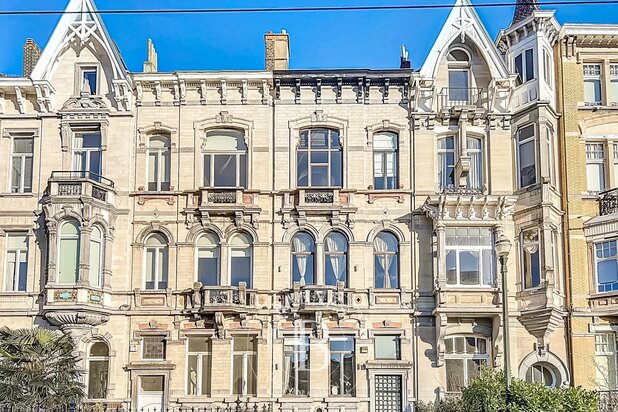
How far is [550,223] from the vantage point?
34312 millimetres

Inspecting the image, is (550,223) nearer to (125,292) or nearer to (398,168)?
(398,168)

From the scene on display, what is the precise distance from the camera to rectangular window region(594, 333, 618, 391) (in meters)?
33.9

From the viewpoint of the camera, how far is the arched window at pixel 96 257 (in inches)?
1366

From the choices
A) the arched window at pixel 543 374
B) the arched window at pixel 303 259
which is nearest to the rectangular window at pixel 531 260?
the arched window at pixel 543 374

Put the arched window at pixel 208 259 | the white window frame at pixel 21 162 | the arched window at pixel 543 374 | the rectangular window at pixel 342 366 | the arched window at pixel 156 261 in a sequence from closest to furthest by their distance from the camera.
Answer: the rectangular window at pixel 342 366
the arched window at pixel 543 374
the arched window at pixel 208 259
the arched window at pixel 156 261
the white window frame at pixel 21 162

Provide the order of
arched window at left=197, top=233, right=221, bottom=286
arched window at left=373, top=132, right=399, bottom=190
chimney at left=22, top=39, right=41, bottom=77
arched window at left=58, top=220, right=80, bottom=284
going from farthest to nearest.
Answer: chimney at left=22, top=39, right=41, bottom=77 < arched window at left=373, top=132, right=399, bottom=190 < arched window at left=197, top=233, right=221, bottom=286 < arched window at left=58, top=220, right=80, bottom=284

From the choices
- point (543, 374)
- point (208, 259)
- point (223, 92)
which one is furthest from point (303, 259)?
point (543, 374)

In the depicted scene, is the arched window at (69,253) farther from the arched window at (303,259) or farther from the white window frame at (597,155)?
the white window frame at (597,155)

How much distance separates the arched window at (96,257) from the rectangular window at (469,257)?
12.7 metres

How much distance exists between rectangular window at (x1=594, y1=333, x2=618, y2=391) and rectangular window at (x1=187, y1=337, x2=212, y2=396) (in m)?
13.9

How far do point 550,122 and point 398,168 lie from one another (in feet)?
19.5

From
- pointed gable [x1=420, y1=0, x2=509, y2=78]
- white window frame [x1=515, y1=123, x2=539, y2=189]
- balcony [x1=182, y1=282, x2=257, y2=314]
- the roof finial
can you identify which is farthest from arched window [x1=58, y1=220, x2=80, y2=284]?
the roof finial

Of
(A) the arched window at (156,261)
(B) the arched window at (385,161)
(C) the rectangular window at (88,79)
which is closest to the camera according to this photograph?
(A) the arched window at (156,261)

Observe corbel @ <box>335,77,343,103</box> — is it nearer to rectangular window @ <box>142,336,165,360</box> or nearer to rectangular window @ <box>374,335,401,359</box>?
rectangular window @ <box>374,335,401,359</box>
